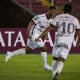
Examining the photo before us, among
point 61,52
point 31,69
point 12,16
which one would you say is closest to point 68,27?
point 61,52

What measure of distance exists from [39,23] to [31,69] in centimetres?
142

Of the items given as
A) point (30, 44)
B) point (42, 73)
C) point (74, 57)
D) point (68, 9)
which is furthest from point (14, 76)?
point (74, 57)

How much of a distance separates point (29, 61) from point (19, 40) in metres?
2.93

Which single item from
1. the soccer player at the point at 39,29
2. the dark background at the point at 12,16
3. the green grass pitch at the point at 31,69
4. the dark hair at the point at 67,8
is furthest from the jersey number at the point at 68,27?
the dark background at the point at 12,16

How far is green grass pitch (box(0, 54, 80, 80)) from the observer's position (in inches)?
418

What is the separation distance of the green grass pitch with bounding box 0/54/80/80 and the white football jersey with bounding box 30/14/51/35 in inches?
46.7

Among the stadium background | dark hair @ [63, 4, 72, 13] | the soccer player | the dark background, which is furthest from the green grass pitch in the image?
the dark background

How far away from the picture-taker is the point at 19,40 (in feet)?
55.8

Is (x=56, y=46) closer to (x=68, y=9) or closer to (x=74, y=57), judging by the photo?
(x=68, y=9)

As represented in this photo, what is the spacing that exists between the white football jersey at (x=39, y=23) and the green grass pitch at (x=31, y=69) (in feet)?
3.89

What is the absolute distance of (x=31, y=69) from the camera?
39.9ft

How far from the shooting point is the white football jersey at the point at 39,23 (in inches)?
465

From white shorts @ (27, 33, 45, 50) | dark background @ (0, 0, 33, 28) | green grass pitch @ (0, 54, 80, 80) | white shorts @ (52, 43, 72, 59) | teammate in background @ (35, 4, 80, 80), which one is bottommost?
dark background @ (0, 0, 33, 28)

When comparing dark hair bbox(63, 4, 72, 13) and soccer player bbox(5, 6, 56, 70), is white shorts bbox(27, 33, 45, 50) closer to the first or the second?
soccer player bbox(5, 6, 56, 70)
